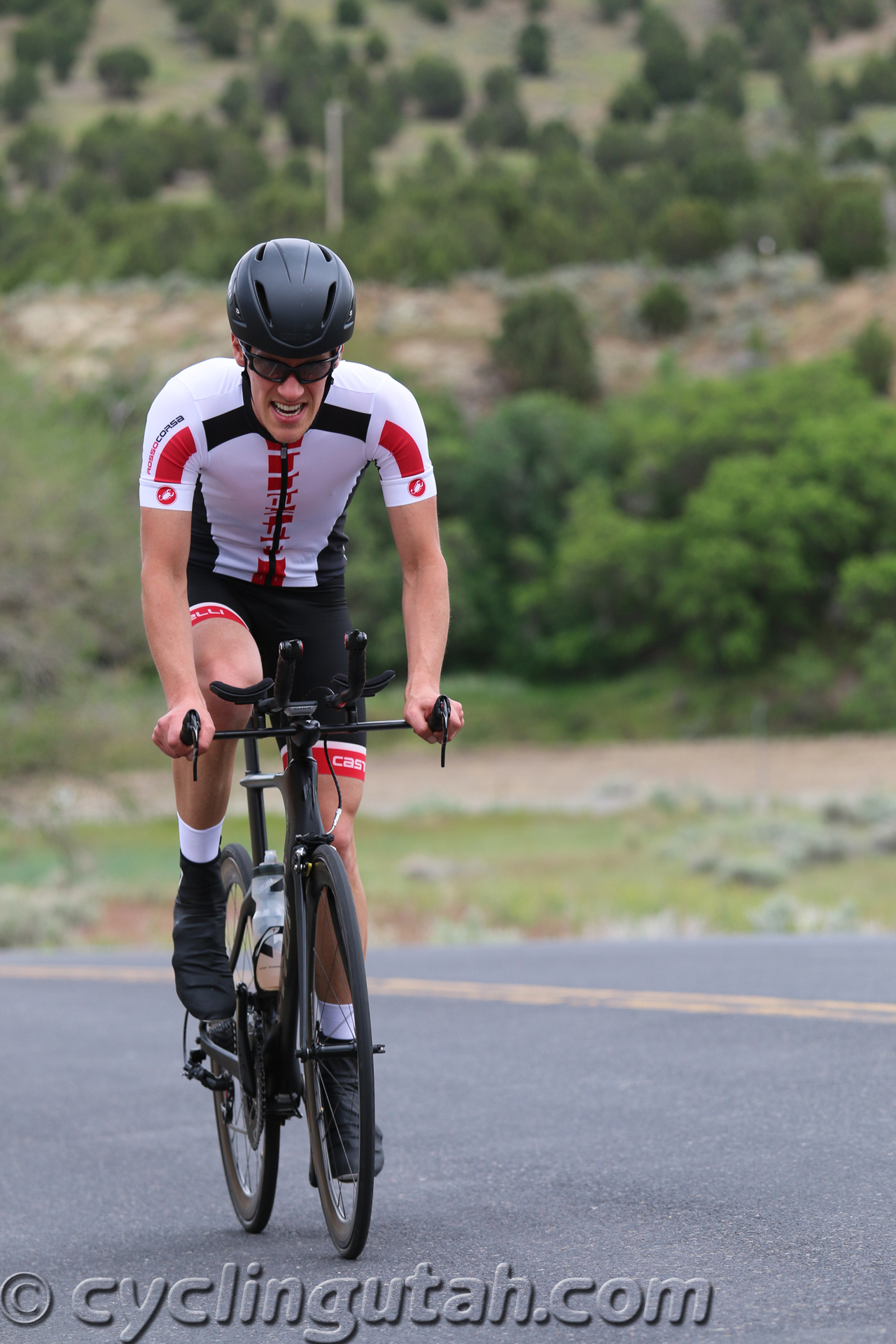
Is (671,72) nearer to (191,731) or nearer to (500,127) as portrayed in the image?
(500,127)

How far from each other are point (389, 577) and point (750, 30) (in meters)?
125

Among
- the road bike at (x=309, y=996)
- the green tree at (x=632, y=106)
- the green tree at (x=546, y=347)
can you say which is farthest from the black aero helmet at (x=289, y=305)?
the green tree at (x=632, y=106)

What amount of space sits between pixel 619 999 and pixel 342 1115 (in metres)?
5.07

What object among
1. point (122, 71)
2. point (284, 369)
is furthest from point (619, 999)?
point (122, 71)

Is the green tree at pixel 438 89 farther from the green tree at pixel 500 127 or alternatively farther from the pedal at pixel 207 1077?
the pedal at pixel 207 1077

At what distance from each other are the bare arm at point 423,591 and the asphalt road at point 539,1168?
1.27 meters

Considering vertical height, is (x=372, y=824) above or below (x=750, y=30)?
below

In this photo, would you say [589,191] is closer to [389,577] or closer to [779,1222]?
[389,577]

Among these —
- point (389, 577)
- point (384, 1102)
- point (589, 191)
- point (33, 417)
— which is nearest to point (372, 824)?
point (33, 417)

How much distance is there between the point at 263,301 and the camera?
4188mm

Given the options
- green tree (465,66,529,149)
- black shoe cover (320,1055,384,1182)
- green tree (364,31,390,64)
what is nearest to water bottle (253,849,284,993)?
black shoe cover (320,1055,384,1182)

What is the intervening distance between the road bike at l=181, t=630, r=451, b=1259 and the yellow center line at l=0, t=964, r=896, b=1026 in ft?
11.7

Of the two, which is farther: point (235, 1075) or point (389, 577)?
point (389, 577)

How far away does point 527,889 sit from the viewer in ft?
85.8
